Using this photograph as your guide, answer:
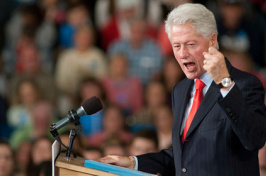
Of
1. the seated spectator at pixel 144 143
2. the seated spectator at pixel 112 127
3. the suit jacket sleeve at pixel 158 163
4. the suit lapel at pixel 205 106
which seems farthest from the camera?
the seated spectator at pixel 112 127

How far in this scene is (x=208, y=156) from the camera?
2.16m

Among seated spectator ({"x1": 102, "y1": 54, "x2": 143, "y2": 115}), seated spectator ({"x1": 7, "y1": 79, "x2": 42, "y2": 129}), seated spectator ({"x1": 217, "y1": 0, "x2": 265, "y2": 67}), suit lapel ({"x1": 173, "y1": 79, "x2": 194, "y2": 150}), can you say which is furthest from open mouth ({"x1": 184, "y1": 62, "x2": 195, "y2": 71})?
seated spectator ({"x1": 7, "y1": 79, "x2": 42, "y2": 129})

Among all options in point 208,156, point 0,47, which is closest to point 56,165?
point 208,156

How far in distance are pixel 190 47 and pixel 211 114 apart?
0.29 m

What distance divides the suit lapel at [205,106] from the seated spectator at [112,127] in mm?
2954

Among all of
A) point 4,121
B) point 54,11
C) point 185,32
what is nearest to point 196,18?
point 185,32

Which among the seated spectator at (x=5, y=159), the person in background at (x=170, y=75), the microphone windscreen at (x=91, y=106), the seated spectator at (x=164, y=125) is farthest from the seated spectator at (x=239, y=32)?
the microphone windscreen at (x=91, y=106)

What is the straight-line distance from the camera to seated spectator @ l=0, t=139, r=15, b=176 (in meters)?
4.54

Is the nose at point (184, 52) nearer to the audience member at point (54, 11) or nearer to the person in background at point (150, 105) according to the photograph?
the person in background at point (150, 105)

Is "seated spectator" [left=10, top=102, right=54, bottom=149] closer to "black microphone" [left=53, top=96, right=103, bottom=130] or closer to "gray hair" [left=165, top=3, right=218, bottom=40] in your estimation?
"black microphone" [left=53, top=96, right=103, bottom=130]

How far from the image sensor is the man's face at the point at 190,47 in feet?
7.27

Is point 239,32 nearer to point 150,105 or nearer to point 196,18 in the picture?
point 150,105

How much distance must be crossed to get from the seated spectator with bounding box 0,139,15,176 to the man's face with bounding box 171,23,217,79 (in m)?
2.71

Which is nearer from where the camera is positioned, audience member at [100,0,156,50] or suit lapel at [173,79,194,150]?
suit lapel at [173,79,194,150]
